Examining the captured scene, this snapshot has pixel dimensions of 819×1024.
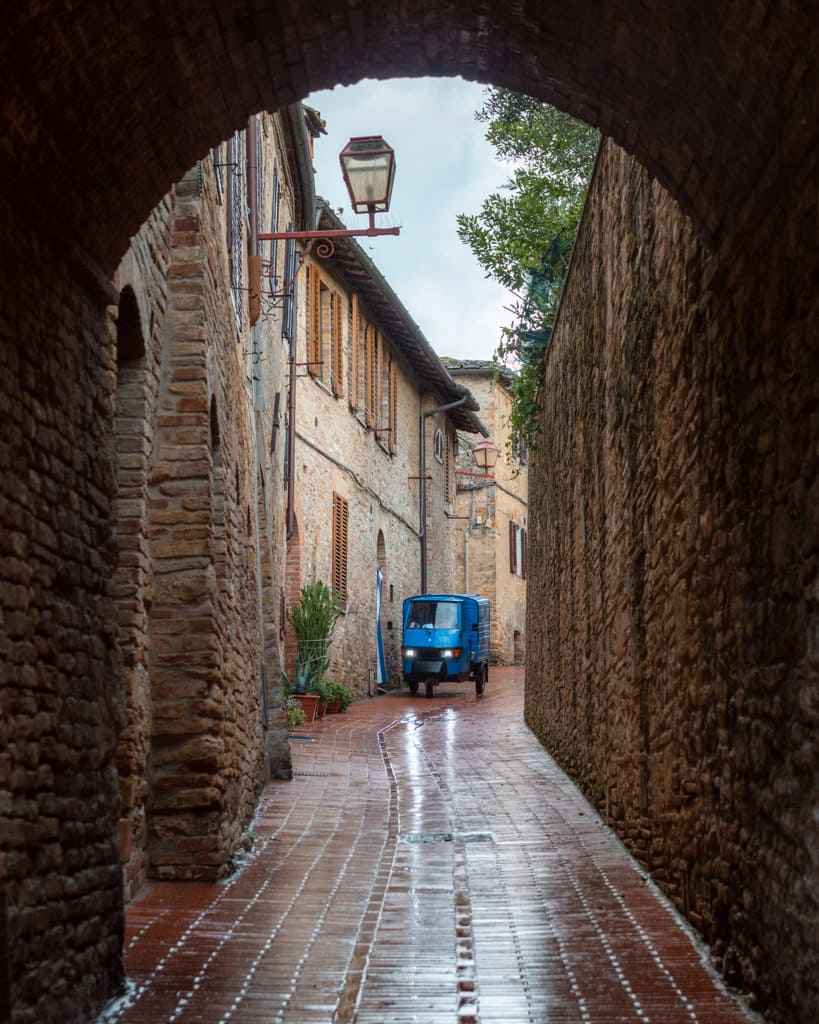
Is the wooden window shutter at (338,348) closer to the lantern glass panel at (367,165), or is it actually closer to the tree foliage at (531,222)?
the tree foliage at (531,222)

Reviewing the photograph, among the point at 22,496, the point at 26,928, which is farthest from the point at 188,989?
the point at 22,496

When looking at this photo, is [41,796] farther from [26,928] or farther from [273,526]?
[273,526]

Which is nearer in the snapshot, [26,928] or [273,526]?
[26,928]

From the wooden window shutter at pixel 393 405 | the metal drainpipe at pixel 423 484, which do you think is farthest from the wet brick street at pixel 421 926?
the metal drainpipe at pixel 423 484

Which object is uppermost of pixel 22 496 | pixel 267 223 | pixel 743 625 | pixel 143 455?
pixel 267 223

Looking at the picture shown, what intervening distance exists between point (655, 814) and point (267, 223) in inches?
339

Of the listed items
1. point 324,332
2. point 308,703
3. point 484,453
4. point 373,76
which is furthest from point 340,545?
point 373,76

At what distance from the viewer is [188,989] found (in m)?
4.85

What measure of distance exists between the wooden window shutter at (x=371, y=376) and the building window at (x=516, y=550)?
Result: 1298 cm

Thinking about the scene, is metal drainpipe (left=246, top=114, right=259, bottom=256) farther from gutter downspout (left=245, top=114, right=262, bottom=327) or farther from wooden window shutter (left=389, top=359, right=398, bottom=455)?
wooden window shutter (left=389, top=359, right=398, bottom=455)

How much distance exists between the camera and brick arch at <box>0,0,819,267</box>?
392 centimetres

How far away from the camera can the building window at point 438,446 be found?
29.8 meters

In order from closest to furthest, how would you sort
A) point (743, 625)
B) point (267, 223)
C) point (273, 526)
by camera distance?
point (743, 625) < point (267, 223) < point (273, 526)

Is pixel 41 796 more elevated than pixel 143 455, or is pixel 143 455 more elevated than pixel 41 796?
pixel 143 455
